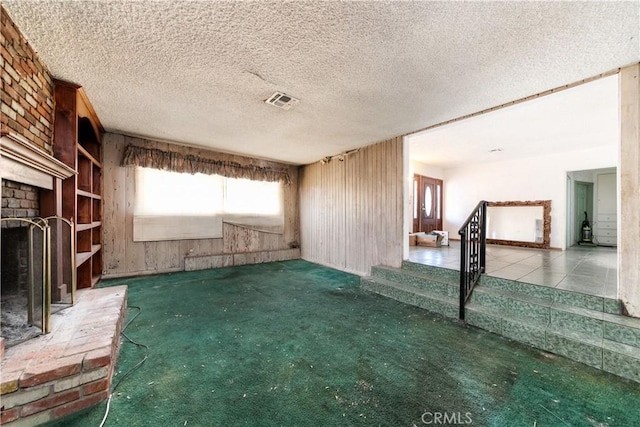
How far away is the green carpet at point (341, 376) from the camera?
4.72ft

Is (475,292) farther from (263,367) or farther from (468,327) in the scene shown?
(263,367)

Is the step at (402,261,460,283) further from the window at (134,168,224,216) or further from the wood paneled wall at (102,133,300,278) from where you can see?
the window at (134,168,224,216)

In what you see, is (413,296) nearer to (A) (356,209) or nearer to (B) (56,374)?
(A) (356,209)

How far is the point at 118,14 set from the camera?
159 centimetres

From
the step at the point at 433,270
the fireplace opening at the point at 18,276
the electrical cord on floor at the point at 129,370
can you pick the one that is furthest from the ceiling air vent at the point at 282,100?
the step at the point at 433,270

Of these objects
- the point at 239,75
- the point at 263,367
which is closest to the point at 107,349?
the point at 263,367

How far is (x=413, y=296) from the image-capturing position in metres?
3.17

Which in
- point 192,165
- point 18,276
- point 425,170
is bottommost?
point 18,276

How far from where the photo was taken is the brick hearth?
4.40ft

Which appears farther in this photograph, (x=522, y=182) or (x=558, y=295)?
(x=522, y=182)

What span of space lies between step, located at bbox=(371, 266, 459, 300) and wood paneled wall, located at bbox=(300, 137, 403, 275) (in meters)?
0.26

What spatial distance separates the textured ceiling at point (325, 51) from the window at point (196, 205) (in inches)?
66.9

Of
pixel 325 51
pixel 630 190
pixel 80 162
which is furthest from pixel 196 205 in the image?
pixel 630 190

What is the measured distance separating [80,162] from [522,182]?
8410mm
